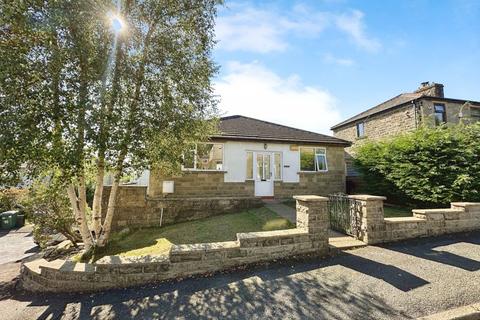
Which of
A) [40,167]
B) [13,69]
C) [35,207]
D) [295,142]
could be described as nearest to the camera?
[13,69]

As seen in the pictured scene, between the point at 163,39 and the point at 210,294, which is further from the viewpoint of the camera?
the point at 163,39

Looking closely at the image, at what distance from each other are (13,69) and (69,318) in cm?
449

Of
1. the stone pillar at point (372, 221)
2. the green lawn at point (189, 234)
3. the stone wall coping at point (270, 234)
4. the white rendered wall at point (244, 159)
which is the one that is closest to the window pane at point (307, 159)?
the white rendered wall at point (244, 159)

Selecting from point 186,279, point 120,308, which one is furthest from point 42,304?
point 186,279

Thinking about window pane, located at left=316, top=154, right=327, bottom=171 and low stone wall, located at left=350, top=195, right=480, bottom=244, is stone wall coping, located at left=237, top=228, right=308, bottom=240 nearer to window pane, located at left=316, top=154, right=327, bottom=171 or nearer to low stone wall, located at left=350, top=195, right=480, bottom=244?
low stone wall, located at left=350, top=195, right=480, bottom=244

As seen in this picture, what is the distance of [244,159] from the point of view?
1297 cm

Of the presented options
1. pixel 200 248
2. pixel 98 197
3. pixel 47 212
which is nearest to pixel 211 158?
pixel 98 197

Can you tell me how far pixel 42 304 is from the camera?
13.7 feet

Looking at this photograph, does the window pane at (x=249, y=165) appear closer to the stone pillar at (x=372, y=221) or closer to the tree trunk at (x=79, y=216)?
the stone pillar at (x=372, y=221)

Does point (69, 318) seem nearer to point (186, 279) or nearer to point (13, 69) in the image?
point (186, 279)

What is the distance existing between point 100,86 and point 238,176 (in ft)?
27.0

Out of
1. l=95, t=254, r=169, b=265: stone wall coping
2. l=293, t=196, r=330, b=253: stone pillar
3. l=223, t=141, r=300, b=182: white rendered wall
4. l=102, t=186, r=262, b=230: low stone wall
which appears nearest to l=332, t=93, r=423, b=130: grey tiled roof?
l=223, t=141, r=300, b=182: white rendered wall

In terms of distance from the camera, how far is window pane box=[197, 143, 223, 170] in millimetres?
12352

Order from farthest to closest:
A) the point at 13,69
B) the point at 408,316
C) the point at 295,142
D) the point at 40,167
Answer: the point at 295,142 < the point at 40,167 < the point at 13,69 < the point at 408,316
